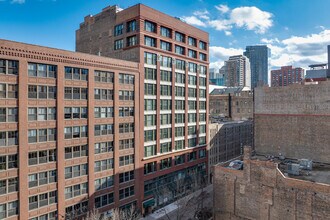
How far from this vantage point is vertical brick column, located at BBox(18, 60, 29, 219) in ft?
100

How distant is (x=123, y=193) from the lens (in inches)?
1663

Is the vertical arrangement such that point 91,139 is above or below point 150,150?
above

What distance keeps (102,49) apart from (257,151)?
37053 mm

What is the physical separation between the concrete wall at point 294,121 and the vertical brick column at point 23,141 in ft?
134

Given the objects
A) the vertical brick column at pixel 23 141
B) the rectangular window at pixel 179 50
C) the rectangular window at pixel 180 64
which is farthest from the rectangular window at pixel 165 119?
the vertical brick column at pixel 23 141

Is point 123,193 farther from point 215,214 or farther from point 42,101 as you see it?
point 42,101

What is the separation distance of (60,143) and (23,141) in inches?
178

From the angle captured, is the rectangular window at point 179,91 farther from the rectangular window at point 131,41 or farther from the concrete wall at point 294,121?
the concrete wall at point 294,121

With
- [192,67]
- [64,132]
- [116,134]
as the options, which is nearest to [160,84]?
[192,67]

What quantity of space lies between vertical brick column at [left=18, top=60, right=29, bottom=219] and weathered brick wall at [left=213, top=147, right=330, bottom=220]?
85.7ft

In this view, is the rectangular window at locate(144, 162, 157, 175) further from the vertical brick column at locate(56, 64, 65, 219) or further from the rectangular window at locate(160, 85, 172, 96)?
the vertical brick column at locate(56, 64, 65, 219)

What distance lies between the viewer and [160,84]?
48.2 m

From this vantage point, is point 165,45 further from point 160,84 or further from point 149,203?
point 149,203

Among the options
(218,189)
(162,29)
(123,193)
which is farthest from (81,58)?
(218,189)
